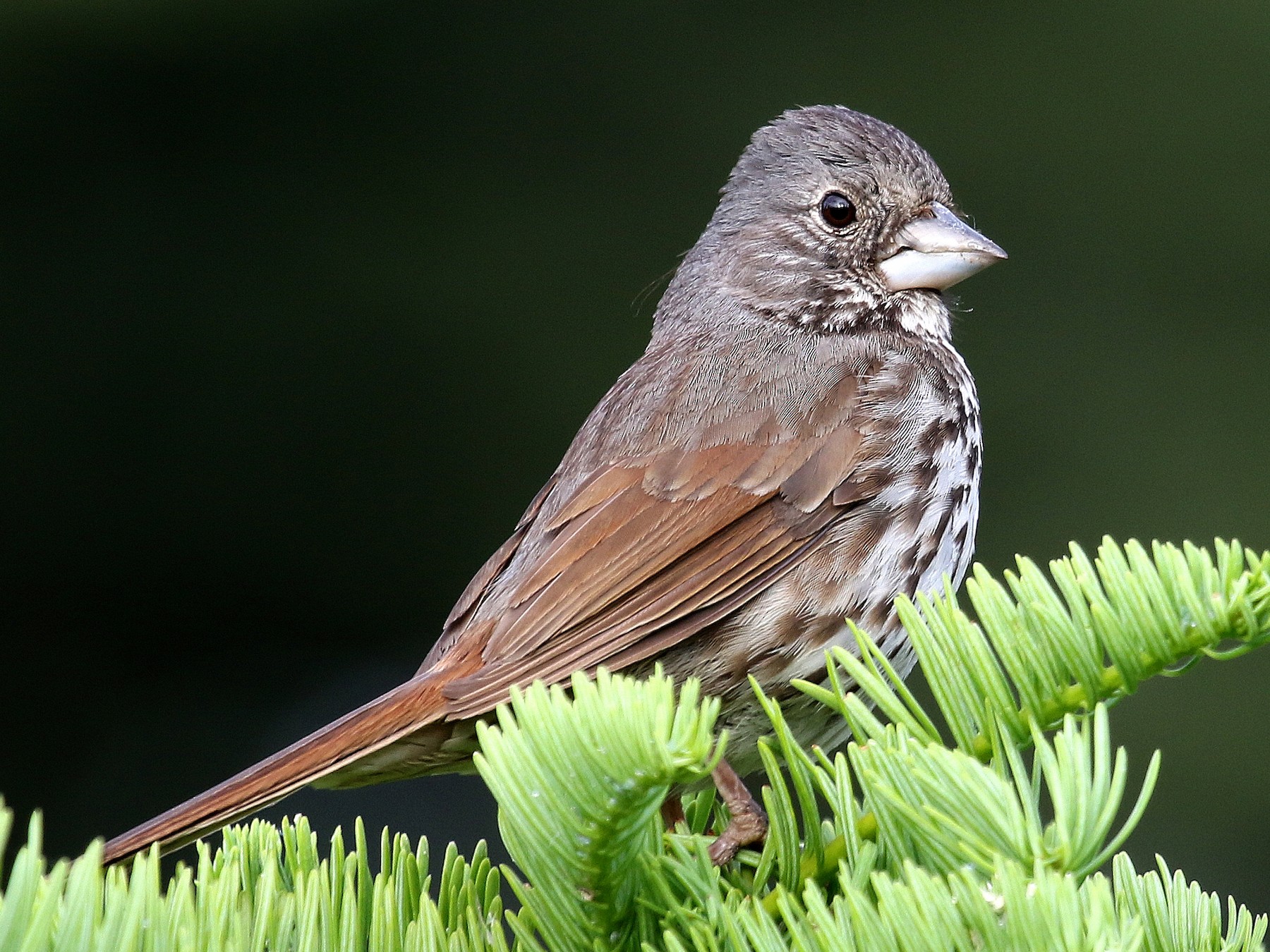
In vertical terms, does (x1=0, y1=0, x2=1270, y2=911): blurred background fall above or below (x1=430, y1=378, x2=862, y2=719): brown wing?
above

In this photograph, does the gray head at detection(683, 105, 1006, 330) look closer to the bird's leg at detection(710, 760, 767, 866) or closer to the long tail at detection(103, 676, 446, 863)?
the long tail at detection(103, 676, 446, 863)

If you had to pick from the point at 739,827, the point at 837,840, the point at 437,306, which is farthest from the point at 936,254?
the point at 837,840

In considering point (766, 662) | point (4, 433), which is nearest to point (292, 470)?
point (4, 433)

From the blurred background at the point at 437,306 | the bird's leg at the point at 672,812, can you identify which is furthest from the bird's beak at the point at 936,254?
the bird's leg at the point at 672,812

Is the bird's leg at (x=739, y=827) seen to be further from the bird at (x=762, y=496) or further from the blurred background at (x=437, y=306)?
the blurred background at (x=437, y=306)

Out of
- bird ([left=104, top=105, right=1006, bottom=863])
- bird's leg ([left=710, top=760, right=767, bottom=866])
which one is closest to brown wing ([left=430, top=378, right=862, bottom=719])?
bird ([left=104, top=105, right=1006, bottom=863])

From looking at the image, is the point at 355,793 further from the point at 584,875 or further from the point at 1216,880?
the point at 584,875

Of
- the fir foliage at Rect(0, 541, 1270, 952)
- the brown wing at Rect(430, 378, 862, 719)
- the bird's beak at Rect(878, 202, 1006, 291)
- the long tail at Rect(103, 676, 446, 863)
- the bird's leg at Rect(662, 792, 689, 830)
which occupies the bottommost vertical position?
the fir foliage at Rect(0, 541, 1270, 952)

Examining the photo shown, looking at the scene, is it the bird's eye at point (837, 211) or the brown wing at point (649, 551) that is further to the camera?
the bird's eye at point (837, 211)
